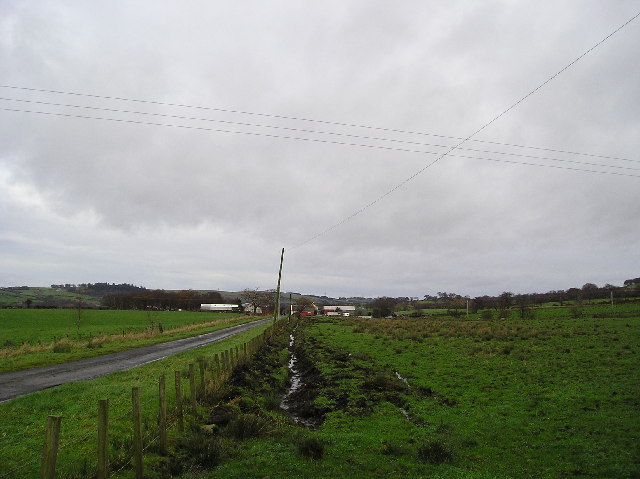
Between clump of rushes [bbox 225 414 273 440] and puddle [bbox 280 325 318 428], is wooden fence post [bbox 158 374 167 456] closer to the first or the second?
clump of rushes [bbox 225 414 273 440]

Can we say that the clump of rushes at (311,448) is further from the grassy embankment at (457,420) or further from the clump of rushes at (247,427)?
the clump of rushes at (247,427)

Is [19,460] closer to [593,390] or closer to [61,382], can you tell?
[61,382]

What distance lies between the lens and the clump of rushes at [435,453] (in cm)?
1122

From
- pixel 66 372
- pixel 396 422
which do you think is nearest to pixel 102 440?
pixel 396 422

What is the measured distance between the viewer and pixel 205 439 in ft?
38.5

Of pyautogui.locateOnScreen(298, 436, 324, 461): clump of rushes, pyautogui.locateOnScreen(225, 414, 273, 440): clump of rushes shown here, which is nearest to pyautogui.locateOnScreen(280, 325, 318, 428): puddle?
pyautogui.locateOnScreen(225, 414, 273, 440): clump of rushes

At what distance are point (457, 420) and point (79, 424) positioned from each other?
12540mm

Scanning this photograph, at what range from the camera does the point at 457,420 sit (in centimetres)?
1520

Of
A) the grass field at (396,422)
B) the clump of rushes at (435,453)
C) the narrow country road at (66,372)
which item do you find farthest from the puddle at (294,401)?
the narrow country road at (66,372)

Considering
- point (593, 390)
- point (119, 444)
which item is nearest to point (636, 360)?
point (593, 390)

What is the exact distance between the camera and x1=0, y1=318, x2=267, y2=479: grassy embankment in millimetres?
9836

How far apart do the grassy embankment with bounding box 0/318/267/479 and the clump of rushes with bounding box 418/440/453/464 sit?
6.73 m

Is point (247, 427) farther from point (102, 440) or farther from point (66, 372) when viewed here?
point (66, 372)

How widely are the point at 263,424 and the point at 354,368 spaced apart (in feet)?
44.3
